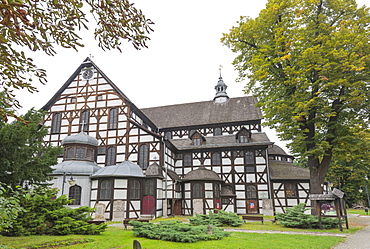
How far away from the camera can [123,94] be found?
1058 inches

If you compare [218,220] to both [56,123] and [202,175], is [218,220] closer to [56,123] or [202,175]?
[202,175]

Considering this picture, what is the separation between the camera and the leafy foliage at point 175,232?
1068 centimetres

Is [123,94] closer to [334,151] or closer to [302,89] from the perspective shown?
[302,89]

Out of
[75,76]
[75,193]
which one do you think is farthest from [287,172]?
[75,76]

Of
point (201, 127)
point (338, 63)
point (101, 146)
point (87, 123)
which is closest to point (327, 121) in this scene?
point (338, 63)

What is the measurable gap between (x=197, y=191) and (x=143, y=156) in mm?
6182

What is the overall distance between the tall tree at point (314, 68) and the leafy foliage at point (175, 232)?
8.64 meters

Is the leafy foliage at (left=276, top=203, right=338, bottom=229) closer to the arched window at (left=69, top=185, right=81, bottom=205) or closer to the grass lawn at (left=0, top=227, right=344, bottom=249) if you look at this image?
the grass lawn at (left=0, top=227, right=344, bottom=249)

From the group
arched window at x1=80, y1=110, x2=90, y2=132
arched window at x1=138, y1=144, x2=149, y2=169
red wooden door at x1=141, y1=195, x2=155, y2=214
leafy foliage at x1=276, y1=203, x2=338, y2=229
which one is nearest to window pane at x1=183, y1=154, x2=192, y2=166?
arched window at x1=138, y1=144, x2=149, y2=169

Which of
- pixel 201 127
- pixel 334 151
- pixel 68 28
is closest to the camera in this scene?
pixel 68 28

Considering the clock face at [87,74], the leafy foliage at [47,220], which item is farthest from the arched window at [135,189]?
the clock face at [87,74]

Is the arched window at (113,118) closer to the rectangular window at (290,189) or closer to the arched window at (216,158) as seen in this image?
the arched window at (216,158)

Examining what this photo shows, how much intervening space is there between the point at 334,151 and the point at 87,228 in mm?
15518

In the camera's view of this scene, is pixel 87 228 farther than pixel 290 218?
No
